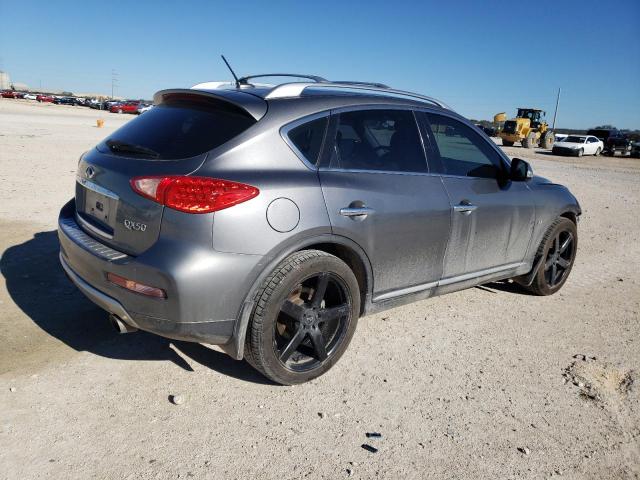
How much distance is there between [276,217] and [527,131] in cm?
3898

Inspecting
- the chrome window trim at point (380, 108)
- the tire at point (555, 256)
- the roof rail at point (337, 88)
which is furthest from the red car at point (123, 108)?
the chrome window trim at point (380, 108)

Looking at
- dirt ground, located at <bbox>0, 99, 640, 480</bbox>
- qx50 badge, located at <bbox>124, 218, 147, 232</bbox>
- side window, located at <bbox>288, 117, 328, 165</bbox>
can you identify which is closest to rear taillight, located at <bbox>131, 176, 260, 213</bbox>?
qx50 badge, located at <bbox>124, 218, 147, 232</bbox>

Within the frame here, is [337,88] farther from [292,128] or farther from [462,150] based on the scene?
[462,150]

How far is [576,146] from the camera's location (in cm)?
3341

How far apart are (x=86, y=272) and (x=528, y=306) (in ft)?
12.3

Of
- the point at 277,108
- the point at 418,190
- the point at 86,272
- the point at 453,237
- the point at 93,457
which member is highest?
the point at 277,108

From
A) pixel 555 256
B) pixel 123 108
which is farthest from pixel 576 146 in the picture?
pixel 123 108

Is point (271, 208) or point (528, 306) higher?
point (271, 208)

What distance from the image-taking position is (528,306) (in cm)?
477

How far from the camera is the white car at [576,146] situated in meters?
33.5

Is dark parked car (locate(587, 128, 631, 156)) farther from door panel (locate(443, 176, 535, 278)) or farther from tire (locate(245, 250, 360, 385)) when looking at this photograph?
tire (locate(245, 250, 360, 385))

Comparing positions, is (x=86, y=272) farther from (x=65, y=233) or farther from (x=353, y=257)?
(x=353, y=257)

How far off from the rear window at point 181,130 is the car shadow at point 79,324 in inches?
50.9

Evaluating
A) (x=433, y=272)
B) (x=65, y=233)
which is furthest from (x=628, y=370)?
(x=65, y=233)
